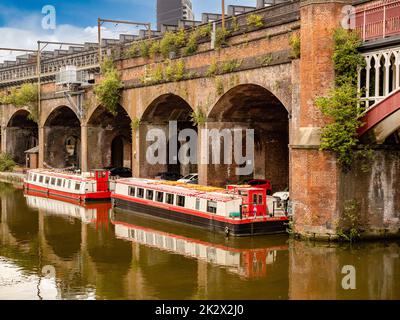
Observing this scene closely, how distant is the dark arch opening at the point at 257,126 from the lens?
80.7 feet

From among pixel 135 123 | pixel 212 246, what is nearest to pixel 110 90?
pixel 135 123

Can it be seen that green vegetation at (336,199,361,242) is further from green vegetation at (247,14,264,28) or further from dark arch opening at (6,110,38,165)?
dark arch opening at (6,110,38,165)

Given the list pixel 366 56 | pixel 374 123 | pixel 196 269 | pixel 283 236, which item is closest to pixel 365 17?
pixel 366 56

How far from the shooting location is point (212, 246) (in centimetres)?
1903

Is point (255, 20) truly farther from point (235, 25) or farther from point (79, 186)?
point (79, 186)

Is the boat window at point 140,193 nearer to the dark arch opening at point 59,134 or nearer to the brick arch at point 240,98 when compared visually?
the brick arch at point 240,98

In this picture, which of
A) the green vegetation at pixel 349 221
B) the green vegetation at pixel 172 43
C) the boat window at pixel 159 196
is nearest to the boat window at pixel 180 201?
the boat window at pixel 159 196

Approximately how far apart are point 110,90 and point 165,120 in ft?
10.9

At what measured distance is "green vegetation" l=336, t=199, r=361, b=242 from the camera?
18000mm

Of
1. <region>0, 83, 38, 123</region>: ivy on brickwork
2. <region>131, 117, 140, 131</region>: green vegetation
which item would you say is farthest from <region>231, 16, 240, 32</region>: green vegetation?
<region>0, 83, 38, 123</region>: ivy on brickwork

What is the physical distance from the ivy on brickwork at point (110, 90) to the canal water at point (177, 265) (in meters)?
10.4

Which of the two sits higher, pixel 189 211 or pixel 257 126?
pixel 257 126

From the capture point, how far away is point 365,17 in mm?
17672
